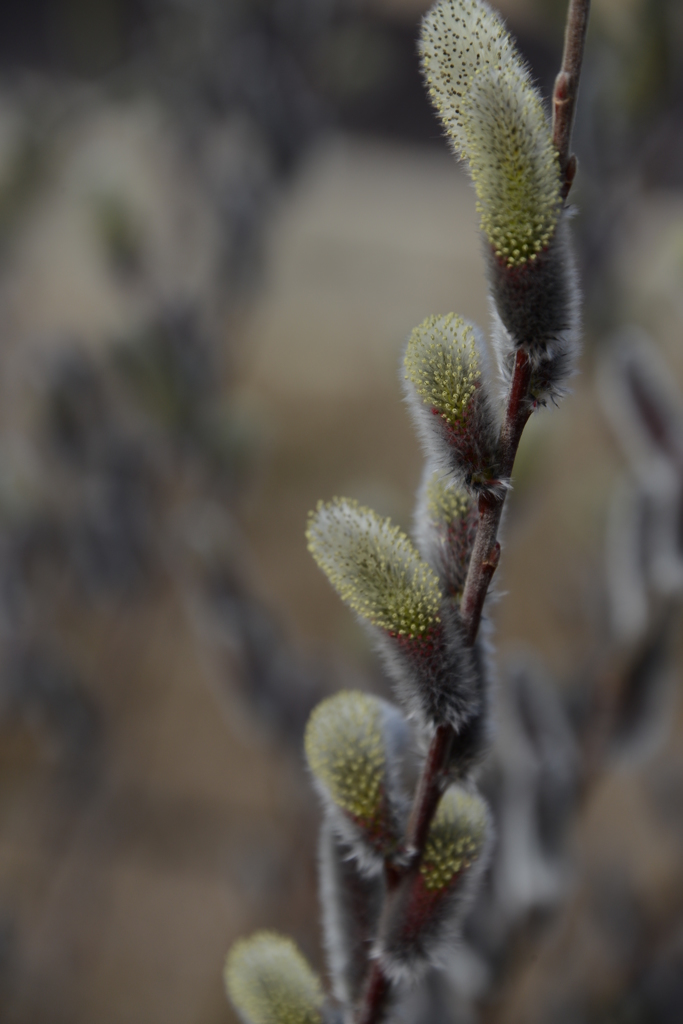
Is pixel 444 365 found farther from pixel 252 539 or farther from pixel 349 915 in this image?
pixel 252 539

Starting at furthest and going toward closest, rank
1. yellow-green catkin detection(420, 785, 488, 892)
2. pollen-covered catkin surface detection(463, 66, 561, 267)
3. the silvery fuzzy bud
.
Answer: the silvery fuzzy bud → yellow-green catkin detection(420, 785, 488, 892) → pollen-covered catkin surface detection(463, 66, 561, 267)

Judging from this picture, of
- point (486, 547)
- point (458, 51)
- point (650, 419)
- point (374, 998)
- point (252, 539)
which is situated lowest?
point (374, 998)

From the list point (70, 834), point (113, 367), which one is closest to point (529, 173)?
point (113, 367)

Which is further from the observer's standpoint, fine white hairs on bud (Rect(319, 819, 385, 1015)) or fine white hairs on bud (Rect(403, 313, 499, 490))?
fine white hairs on bud (Rect(319, 819, 385, 1015))

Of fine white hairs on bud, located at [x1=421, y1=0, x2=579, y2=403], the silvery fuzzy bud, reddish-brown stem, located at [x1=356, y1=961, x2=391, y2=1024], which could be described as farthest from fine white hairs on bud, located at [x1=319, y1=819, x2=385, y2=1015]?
the silvery fuzzy bud

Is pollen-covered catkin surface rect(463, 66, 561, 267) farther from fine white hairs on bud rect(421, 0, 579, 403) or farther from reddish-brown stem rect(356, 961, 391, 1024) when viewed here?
reddish-brown stem rect(356, 961, 391, 1024)

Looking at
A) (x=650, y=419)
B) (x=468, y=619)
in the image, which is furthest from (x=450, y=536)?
(x=650, y=419)
